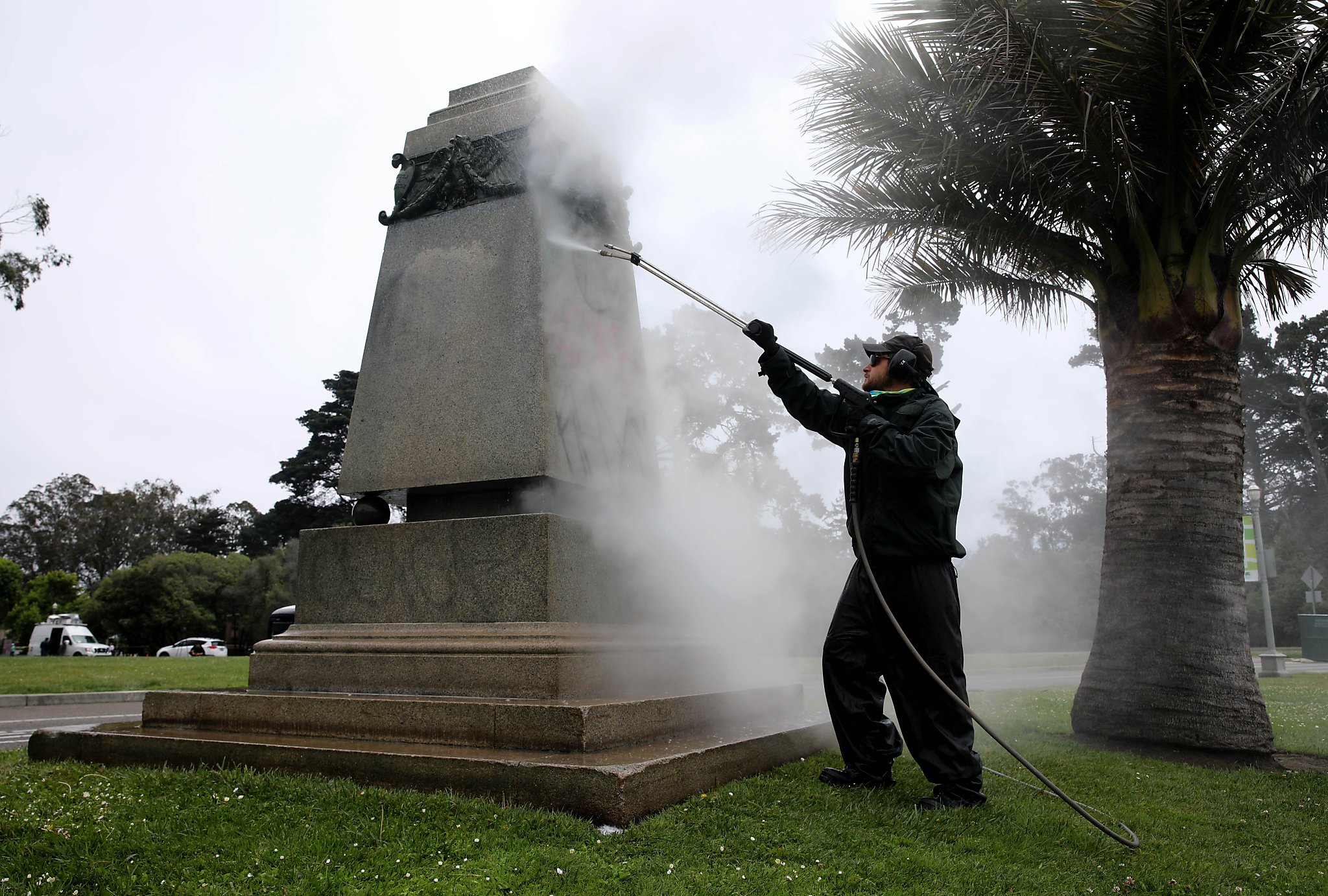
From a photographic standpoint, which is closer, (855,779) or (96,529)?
(855,779)

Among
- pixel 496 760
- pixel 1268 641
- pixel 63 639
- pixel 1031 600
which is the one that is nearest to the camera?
pixel 496 760

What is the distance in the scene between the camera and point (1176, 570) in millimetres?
6012

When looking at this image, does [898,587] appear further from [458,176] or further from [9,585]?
[9,585]

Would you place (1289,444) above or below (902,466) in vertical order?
above

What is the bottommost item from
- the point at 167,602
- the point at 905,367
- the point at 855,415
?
the point at 167,602

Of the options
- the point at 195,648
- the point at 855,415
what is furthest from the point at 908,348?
the point at 195,648

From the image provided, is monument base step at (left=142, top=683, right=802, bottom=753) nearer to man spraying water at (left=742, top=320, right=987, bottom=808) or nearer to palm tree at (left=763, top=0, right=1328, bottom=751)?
man spraying water at (left=742, top=320, right=987, bottom=808)

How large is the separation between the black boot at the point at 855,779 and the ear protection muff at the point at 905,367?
1.58 meters

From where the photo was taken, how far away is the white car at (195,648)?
39.2 meters

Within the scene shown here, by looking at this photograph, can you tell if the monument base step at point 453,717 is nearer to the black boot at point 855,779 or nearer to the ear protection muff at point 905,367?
the black boot at point 855,779

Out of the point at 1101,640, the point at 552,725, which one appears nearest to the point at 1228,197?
the point at 1101,640

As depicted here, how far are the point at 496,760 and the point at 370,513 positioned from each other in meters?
1.93

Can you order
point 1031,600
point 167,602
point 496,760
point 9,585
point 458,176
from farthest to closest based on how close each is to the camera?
point 167,602
point 9,585
point 1031,600
point 458,176
point 496,760

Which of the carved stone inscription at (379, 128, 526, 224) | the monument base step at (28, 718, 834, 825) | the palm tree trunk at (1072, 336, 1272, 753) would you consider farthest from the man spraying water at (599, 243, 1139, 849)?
the palm tree trunk at (1072, 336, 1272, 753)
